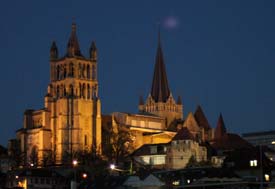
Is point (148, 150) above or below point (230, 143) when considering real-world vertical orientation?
below

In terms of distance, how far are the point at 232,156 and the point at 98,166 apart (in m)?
29.7

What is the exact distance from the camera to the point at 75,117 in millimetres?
195000

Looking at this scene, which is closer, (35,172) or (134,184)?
(134,184)

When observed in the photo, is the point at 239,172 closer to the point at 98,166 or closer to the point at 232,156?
the point at 232,156

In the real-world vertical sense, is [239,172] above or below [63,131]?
below

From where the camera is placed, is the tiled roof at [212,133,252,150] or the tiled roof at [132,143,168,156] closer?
the tiled roof at [132,143,168,156]

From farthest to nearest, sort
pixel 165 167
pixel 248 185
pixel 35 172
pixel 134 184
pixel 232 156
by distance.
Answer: pixel 165 167, pixel 35 172, pixel 232 156, pixel 134 184, pixel 248 185

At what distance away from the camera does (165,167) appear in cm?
17550

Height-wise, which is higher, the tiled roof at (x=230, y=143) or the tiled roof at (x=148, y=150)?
the tiled roof at (x=230, y=143)

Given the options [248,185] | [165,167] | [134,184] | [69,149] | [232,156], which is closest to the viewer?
[248,185]

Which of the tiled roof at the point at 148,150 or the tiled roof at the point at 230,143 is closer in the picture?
the tiled roof at the point at 148,150

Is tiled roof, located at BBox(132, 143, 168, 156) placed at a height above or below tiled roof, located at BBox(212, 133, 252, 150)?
below

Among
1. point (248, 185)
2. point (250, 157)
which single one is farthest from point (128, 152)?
point (248, 185)

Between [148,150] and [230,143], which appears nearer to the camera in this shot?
[148,150]
